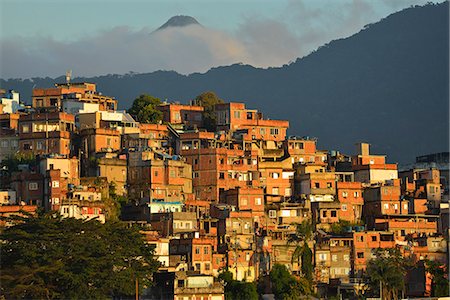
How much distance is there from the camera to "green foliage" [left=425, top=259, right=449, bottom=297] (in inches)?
2652

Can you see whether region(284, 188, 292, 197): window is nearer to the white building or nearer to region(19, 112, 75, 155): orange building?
region(19, 112, 75, 155): orange building

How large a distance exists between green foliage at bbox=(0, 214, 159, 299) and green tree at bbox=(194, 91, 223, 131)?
62.8 ft

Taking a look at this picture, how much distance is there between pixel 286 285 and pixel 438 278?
820cm

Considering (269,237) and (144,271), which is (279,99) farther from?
(144,271)

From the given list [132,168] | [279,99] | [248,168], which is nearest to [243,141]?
[248,168]

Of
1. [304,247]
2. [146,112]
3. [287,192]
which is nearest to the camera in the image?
[304,247]

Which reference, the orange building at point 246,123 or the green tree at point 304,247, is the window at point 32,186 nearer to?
the green tree at point 304,247

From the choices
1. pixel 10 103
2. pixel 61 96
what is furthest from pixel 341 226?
pixel 10 103

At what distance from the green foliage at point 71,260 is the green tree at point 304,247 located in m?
9.26

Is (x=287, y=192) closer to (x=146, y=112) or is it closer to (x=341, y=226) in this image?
(x=341, y=226)

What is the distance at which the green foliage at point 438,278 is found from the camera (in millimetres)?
67369

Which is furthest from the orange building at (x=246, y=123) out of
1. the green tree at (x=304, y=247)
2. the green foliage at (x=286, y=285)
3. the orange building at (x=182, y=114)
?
the green foliage at (x=286, y=285)

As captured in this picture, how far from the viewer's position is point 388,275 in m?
66.6

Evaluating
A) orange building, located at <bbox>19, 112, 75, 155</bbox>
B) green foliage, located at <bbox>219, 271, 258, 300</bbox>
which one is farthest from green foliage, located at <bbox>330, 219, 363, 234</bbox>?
orange building, located at <bbox>19, 112, 75, 155</bbox>
